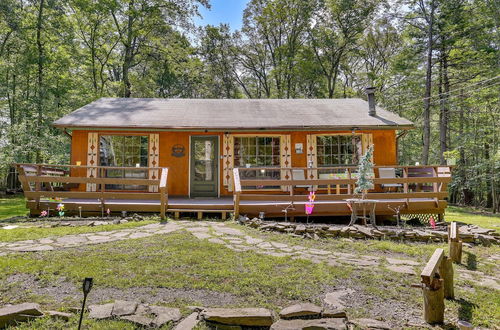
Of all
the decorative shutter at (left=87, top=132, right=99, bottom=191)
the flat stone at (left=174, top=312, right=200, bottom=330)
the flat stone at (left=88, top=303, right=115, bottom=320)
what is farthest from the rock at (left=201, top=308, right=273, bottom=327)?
the decorative shutter at (left=87, top=132, right=99, bottom=191)

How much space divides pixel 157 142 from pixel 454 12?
50.8 ft

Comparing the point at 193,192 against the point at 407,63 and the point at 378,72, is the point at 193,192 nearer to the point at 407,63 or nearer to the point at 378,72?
the point at 407,63

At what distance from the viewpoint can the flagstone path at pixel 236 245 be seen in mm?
3822

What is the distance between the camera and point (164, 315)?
2387 mm

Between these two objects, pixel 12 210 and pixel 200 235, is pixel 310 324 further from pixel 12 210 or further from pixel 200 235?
pixel 12 210

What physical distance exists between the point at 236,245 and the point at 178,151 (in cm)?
540

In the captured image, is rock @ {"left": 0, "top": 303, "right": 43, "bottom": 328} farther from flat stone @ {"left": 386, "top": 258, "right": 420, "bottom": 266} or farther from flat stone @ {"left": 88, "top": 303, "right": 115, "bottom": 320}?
flat stone @ {"left": 386, "top": 258, "right": 420, "bottom": 266}

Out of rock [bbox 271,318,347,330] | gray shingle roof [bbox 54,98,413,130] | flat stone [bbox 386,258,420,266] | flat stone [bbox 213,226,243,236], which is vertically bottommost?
flat stone [bbox 386,258,420,266]

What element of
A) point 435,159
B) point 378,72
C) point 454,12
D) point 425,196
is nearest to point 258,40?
point 378,72

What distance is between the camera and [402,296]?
290cm

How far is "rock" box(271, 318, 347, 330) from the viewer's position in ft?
7.35

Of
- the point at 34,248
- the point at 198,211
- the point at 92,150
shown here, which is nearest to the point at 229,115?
the point at 198,211

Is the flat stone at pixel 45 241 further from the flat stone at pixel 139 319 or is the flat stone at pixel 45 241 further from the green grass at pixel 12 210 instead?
the green grass at pixel 12 210

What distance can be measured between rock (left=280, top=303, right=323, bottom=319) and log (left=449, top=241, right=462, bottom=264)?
9.32ft
